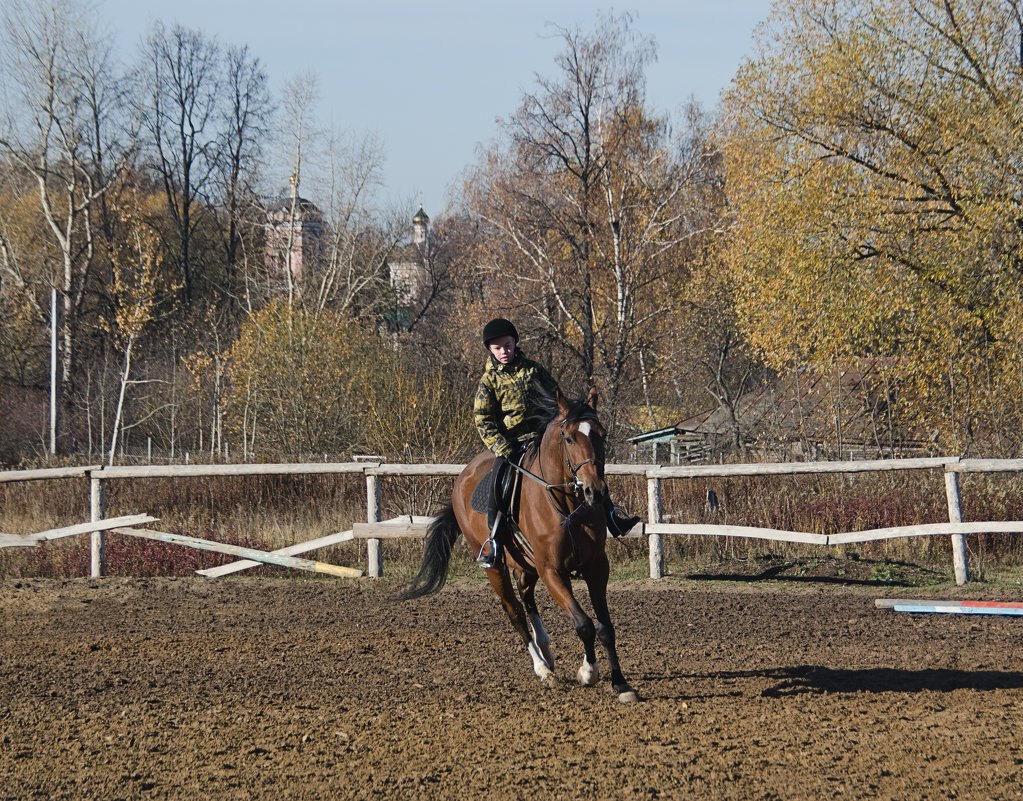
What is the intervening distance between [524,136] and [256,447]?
11.6 meters

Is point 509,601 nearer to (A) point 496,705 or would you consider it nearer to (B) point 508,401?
(A) point 496,705

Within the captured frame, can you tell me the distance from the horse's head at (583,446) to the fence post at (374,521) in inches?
250

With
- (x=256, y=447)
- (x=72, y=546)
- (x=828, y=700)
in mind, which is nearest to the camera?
(x=828, y=700)

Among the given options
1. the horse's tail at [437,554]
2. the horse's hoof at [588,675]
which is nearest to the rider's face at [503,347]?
the horse's tail at [437,554]

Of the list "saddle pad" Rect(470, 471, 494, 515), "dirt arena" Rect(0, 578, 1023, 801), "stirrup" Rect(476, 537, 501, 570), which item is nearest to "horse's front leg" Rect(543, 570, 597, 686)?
"dirt arena" Rect(0, 578, 1023, 801)

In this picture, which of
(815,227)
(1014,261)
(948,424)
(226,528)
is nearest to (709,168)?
(815,227)

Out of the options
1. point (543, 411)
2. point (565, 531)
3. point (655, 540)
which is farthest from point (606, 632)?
point (655, 540)

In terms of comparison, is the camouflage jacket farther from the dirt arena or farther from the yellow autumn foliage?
the yellow autumn foliage

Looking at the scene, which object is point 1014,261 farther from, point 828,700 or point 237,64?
point 237,64

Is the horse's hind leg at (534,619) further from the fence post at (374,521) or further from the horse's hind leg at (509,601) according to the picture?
the fence post at (374,521)

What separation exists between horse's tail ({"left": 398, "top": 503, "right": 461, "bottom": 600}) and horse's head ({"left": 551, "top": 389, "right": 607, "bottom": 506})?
2.19 metres

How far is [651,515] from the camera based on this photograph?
39.1 feet

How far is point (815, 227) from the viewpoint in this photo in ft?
67.4

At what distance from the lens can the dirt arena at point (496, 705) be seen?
457cm
